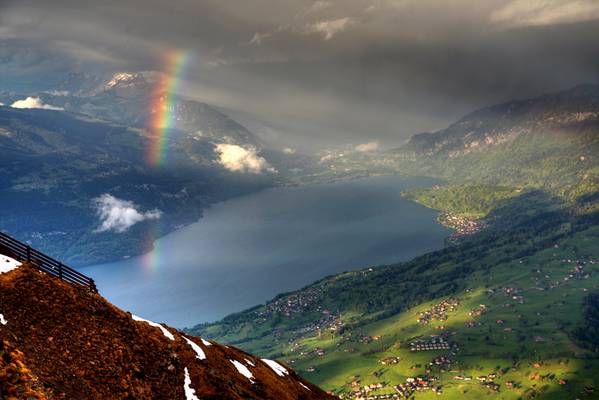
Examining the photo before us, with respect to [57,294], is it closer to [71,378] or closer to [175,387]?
[71,378]

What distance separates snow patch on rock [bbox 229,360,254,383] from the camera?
67244 millimetres

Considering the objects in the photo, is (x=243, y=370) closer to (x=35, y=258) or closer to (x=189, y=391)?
(x=189, y=391)

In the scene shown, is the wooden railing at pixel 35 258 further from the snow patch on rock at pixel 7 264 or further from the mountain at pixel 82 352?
the mountain at pixel 82 352

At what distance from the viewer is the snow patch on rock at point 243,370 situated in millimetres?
67244

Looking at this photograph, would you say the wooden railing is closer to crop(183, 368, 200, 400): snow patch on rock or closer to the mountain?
the mountain

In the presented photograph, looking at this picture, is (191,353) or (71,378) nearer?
(71,378)

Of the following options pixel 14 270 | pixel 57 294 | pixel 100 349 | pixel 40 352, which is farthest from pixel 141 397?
pixel 14 270

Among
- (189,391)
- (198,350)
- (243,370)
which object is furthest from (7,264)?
(243,370)

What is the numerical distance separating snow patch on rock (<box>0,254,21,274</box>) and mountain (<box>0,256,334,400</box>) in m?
0.11

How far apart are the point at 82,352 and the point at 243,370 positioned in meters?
35.6

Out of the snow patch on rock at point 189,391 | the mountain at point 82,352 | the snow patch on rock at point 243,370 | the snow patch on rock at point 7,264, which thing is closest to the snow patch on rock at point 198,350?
the mountain at point 82,352

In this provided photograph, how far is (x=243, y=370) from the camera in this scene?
6919 cm

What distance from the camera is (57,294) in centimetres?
4194

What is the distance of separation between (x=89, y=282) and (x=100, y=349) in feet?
33.3
